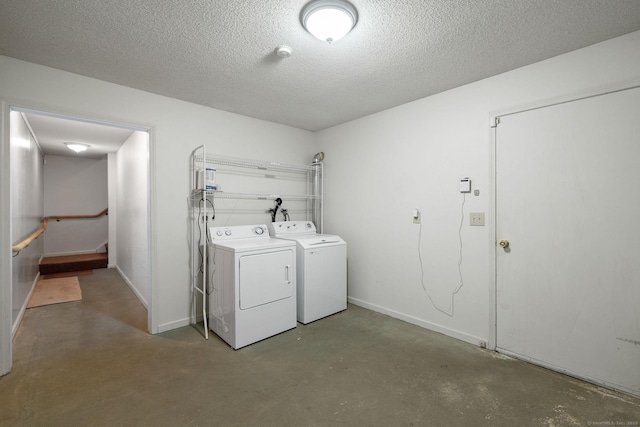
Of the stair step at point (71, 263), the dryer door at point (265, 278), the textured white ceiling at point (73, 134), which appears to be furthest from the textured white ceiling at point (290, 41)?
the stair step at point (71, 263)

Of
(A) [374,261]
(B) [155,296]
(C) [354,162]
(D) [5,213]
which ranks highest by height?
(C) [354,162]

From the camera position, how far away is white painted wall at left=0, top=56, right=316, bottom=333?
222 centimetres

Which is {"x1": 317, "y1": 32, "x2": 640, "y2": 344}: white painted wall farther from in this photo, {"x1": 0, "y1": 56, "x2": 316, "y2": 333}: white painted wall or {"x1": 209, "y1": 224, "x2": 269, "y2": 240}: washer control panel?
{"x1": 0, "y1": 56, "x2": 316, "y2": 333}: white painted wall

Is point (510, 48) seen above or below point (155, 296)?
above

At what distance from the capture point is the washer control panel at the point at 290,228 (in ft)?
11.5

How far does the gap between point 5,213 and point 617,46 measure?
446 centimetres

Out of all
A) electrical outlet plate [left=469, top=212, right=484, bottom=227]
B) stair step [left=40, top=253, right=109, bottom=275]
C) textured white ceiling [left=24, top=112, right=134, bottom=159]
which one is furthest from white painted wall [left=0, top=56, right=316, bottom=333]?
stair step [left=40, top=253, right=109, bottom=275]

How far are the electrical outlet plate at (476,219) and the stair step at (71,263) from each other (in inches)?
261

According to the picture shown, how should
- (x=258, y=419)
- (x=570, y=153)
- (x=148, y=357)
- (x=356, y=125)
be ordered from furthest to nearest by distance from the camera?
(x=356, y=125) → (x=148, y=357) → (x=570, y=153) → (x=258, y=419)

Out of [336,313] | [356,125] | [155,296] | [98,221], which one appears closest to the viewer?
[155,296]

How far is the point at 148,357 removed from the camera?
2365 millimetres

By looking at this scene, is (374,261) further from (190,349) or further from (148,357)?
(148,357)

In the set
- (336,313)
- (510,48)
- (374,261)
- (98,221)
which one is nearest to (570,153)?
(510,48)

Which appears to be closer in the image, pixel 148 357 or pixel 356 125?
pixel 148 357
